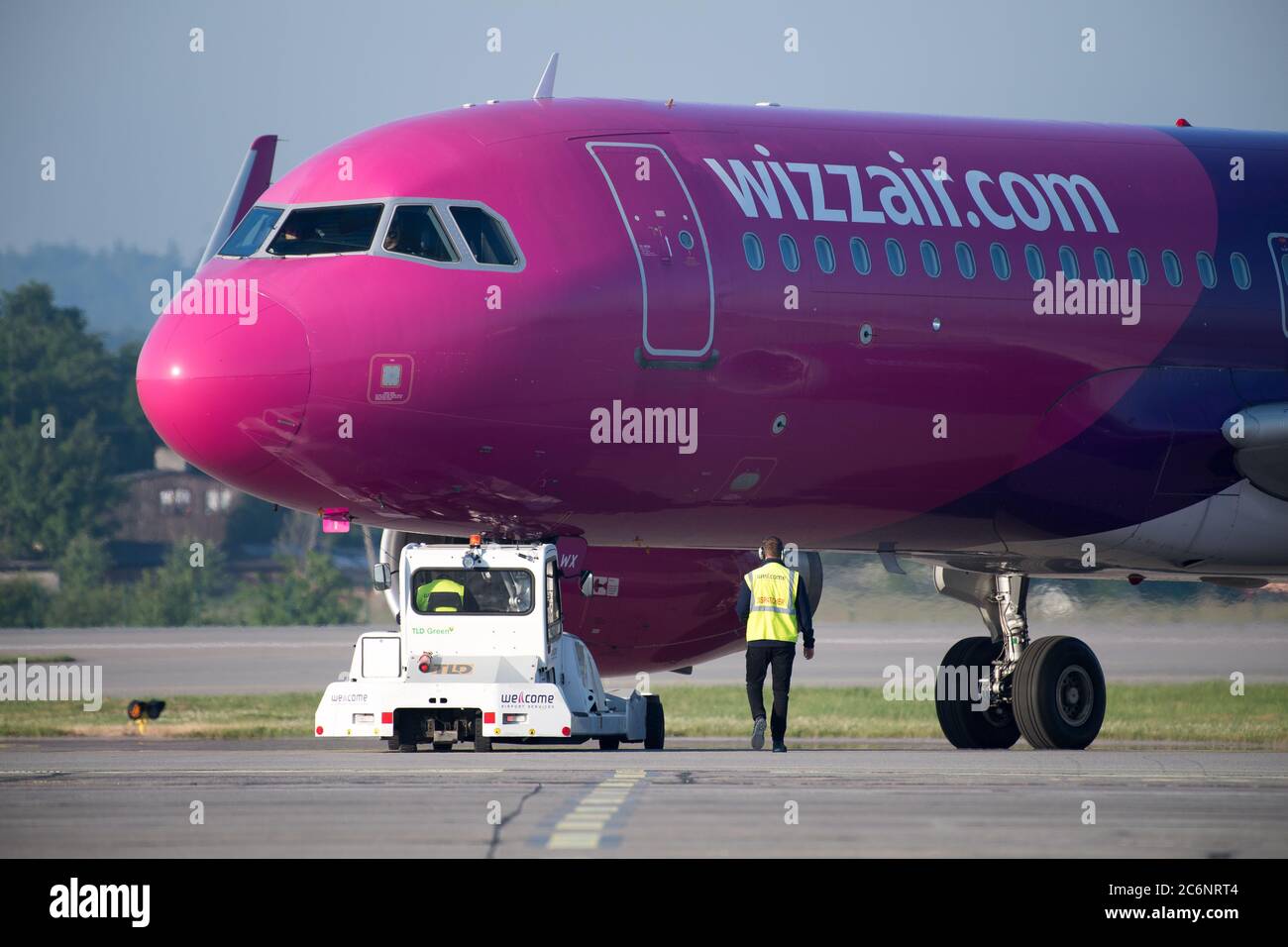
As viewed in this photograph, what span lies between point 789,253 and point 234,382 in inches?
214

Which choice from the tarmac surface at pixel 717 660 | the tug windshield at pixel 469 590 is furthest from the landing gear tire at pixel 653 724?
the tarmac surface at pixel 717 660

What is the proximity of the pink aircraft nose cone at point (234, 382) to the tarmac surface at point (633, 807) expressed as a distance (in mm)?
2797

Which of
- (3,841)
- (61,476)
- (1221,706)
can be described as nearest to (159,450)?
(61,476)

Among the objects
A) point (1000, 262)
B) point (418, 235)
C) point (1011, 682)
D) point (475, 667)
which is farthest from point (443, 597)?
point (1011, 682)

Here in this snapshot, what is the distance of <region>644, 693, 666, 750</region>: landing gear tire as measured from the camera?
2291 cm

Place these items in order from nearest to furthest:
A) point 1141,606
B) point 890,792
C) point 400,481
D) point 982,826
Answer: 1. point 982,826
2. point 890,792
3. point 400,481
4. point 1141,606

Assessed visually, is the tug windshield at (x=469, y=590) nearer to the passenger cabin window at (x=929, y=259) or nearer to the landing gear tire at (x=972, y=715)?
the passenger cabin window at (x=929, y=259)

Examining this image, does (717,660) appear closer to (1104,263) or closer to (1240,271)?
(1240,271)

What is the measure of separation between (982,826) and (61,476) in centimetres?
7801

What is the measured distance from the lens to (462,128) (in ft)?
63.6

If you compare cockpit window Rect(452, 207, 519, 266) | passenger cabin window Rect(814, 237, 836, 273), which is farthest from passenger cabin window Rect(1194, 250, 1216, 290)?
cockpit window Rect(452, 207, 519, 266)

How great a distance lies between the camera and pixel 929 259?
66.6 feet

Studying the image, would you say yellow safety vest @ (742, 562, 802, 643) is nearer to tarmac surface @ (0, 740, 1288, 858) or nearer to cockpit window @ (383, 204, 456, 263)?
tarmac surface @ (0, 740, 1288, 858)
